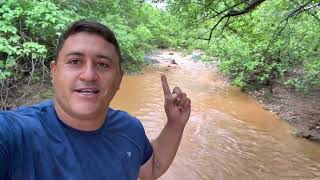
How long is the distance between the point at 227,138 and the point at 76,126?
6560 millimetres

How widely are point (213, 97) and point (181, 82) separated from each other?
2551mm

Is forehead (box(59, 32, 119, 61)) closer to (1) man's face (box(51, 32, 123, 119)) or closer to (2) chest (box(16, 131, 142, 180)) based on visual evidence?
(1) man's face (box(51, 32, 123, 119))

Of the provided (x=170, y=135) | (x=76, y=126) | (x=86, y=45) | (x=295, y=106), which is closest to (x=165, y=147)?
(x=170, y=135)

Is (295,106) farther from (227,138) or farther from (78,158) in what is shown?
(78,158)

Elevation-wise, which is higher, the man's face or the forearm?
the man's face

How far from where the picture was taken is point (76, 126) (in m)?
1.29

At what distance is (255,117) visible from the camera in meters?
9.20

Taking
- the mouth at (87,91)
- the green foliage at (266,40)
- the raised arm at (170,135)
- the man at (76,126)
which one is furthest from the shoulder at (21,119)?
the green foliage at (266,40)

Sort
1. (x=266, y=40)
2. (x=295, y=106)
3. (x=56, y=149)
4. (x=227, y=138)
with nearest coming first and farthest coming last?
1. (x=56, y=149)
2. (x=227, y=138)
3. (x=295, y=106)
4. (x=266, y=40)

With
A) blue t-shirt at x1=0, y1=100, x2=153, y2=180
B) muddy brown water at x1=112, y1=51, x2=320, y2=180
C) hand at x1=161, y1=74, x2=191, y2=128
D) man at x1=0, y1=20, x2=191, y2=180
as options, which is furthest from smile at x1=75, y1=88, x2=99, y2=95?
muddy brown water at x1=112, y1=51, x2=320, y2=180

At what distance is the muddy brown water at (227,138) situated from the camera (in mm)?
5988

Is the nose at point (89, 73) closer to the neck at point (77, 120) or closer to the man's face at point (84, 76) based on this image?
the man's face at point (84, 76)

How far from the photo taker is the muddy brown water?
5988 mm

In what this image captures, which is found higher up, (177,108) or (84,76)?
(84,76)
